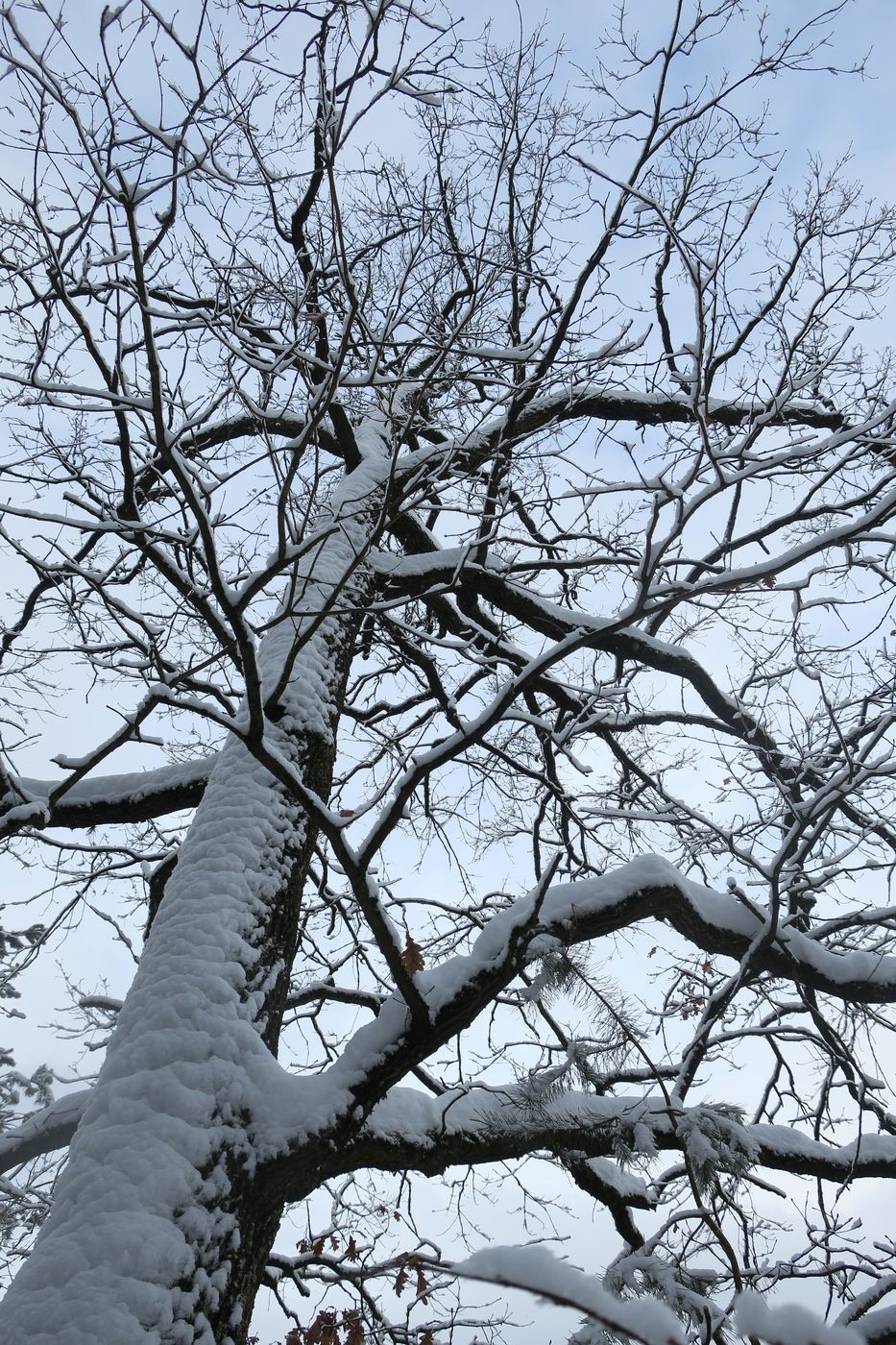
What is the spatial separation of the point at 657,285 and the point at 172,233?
7.08ft

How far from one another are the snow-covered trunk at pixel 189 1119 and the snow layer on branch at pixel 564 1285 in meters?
1.29

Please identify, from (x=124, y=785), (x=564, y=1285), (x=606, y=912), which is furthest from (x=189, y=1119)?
(x=124, y=785)

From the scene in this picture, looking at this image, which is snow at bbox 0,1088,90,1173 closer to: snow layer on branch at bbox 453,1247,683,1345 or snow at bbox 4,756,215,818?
snow at bbox 4,756,215,818

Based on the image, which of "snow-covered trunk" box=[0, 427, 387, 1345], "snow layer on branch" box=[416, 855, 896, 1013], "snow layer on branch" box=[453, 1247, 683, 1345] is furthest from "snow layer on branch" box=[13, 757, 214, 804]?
"snow layer on branch" box=[453, 1247, 683, 1345]

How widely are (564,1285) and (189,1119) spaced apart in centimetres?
156

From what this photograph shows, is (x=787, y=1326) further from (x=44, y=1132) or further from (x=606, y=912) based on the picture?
(x=44, y=1132)

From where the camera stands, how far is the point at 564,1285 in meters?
0.42

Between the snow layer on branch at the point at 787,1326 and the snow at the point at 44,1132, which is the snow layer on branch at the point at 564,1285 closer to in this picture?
the snow layer on branch at the point at 787,1326

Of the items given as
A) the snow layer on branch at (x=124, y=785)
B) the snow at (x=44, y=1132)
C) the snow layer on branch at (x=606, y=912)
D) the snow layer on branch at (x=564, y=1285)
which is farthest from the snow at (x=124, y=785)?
the snow layer on branch at (x=564, y=1285)

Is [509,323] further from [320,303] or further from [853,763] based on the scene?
[853,763]

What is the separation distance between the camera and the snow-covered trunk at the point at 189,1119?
143cm

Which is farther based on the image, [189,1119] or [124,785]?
[124,785]

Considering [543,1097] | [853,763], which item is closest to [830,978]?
[853,763]

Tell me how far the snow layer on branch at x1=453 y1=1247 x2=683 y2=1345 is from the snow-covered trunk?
1.29 m
